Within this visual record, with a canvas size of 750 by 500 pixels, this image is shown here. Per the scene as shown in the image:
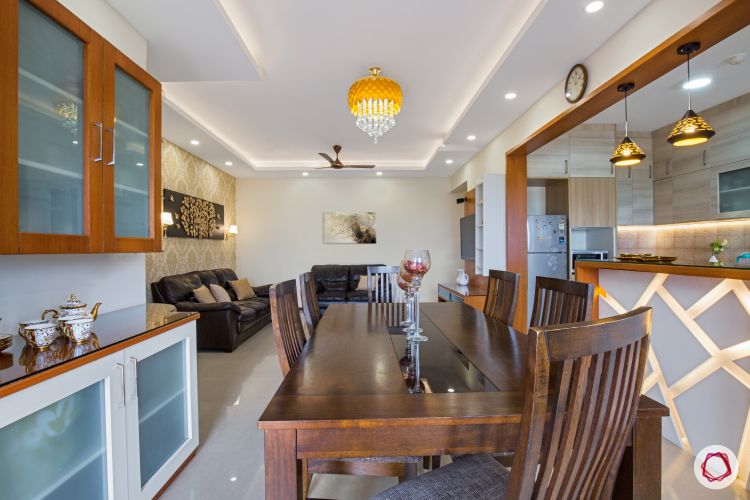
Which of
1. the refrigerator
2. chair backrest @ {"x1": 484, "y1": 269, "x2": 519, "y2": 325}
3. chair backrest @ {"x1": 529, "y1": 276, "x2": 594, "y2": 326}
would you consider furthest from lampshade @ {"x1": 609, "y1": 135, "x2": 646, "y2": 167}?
chair backrest @ {"x1": 529, "y1": 276, "x2": 594, "y2": 326}

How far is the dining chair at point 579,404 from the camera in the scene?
22.8 inches

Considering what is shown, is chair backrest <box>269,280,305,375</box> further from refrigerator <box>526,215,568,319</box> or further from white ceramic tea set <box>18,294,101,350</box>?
refrigerator <box>526,215,568,319</box>

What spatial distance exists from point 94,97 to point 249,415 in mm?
2151

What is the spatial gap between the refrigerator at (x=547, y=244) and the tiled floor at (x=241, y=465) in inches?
98.3

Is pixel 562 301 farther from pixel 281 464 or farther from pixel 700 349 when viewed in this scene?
pixel 281 464

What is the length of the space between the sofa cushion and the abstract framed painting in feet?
9.30

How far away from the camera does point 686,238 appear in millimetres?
4438

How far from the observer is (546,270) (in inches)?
175

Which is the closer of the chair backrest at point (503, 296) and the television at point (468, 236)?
the chair backrest at point (503, 296)

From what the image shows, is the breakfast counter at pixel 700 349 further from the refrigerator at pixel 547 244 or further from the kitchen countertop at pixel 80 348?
the kitchen countertop at pixel 80 348

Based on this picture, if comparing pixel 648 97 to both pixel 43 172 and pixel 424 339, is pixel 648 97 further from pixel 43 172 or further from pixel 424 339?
pixel 43 172

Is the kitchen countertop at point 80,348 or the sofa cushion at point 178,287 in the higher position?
the kitchen countertop at point 80,348

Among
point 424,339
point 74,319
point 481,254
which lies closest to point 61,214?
point 74,319

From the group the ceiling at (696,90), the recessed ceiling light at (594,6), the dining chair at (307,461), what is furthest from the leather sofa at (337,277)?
the recessed ceiling light at (594,6)
